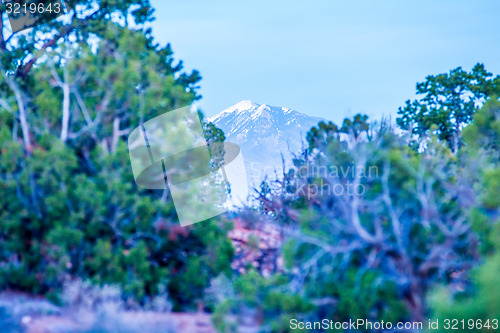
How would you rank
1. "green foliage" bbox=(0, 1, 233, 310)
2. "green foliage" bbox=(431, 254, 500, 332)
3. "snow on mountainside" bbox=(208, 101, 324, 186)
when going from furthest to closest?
"snow on mountainside" bbox=(208, 101, 324, 186)
"green foliage" bbox=(0, 1, 233, 310)
"green foliage" bbox=(431, 254, 500, 332)

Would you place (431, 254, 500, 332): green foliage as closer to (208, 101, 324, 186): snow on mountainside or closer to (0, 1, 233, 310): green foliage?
(0, 1, 233, 310): green foliage

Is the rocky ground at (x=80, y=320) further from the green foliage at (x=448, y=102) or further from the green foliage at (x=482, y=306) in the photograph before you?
the green foliage at (x=448, y=102)

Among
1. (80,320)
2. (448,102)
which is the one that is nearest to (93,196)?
(80,320)

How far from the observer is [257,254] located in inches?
626

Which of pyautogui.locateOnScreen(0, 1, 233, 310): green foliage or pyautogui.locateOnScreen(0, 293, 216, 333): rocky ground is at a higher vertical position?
pyautogui.locateOnScreen(0, 1, 233, 310): green foliage

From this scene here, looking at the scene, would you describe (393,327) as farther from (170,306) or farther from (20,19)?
(20,19)

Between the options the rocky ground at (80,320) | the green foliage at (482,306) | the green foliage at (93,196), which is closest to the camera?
the green foliage at (482,306)

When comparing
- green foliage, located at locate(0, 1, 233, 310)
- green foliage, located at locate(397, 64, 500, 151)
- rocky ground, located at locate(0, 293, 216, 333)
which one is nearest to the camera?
rocky ground, located at locate(0, 293, 216, 333)

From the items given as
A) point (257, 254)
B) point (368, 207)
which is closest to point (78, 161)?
point (257, 254)

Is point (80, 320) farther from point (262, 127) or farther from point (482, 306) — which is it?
point (262, 127)

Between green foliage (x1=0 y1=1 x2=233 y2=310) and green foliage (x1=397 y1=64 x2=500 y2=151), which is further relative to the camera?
green foliage (x1=397 y1=64 x2=500 y2=151)

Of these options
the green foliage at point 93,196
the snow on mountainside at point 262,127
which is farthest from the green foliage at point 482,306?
the snow on mountainside at point 262,127

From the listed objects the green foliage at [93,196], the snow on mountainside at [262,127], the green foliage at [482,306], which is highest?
the snow on mountainside at [262,127]

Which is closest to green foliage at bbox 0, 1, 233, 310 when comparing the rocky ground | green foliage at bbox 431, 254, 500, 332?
the rocky ground
